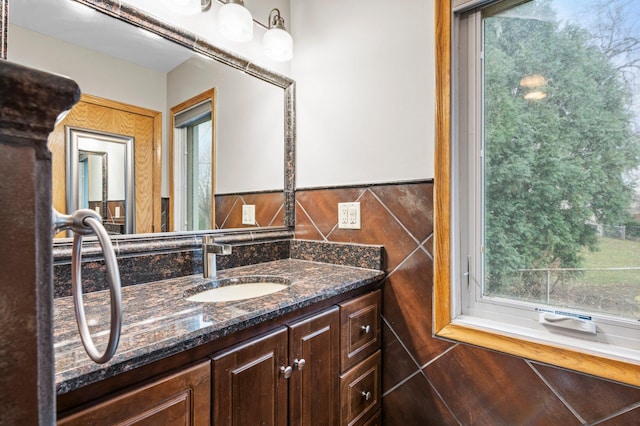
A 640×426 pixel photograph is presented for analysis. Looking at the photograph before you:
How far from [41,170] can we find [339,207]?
4.11 feet

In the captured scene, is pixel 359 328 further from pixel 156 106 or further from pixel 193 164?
pixel 156 106

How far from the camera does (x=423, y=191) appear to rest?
128 cm

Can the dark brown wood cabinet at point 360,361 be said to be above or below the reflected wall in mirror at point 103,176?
below

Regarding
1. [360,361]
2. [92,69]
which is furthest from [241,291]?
[92,69]

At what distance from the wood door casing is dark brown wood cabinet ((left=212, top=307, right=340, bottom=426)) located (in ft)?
2.19

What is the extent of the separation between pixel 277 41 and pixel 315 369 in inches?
57.3

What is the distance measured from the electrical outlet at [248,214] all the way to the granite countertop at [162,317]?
361 mm

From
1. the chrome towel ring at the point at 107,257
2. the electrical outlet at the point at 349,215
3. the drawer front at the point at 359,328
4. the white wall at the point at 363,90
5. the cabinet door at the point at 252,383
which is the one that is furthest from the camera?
the electrical outlet at the point at 349,215

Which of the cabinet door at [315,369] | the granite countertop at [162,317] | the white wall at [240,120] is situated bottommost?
the cabinet door at [315,369]

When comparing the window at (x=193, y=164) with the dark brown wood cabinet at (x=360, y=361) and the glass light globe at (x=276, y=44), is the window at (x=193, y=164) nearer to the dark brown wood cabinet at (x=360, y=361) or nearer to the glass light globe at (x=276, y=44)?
the glass light globe at (x=276, y=44)

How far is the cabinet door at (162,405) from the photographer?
1.87ft

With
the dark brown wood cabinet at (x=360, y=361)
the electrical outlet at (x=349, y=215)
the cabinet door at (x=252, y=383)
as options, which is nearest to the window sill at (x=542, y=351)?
the dark brown wood cabinet at (x=360, y=361)

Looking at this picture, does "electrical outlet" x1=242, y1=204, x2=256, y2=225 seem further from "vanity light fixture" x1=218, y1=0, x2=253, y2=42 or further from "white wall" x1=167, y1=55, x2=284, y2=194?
"vanity light fixture" x1=218, y1=0, x2=253, y2=42

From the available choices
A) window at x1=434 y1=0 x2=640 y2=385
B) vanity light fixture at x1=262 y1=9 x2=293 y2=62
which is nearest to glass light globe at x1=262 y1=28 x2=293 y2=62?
vanity light fixture at x1=262 y1=9 x2=293 y2=62
